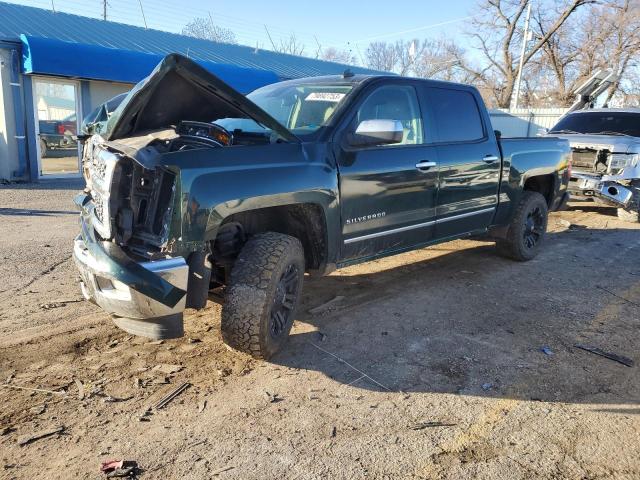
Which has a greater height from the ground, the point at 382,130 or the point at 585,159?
the point at 382,130

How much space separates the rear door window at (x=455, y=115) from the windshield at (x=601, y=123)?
5666 millimetres

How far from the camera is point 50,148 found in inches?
530

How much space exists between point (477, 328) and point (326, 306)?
1311 mm

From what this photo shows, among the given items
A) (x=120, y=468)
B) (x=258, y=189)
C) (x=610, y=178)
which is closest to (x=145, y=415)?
(x=120, y=468)

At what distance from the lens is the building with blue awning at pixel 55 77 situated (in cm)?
1218

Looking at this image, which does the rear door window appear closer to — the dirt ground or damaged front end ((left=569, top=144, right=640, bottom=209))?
the dirt ground

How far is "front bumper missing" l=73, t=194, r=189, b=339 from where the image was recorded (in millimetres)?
2934

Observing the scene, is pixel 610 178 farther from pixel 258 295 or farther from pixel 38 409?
pixel 38 409

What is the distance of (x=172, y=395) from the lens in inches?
126

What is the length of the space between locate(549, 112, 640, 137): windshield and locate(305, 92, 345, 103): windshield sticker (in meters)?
7.56

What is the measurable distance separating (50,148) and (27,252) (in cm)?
843

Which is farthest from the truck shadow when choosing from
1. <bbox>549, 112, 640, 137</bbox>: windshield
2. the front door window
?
the front door window

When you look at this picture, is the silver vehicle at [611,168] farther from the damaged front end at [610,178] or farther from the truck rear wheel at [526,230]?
the truck rear wheel at [526,230]

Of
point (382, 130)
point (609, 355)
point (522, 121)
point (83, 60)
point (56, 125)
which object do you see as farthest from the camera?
point (522, 121)
